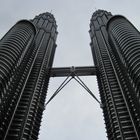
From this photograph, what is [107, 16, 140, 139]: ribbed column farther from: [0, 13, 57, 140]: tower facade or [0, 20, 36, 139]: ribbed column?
[0, 20, 36, 139]: ribbed column

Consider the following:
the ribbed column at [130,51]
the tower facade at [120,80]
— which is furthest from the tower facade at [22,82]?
the ribbed column at [130,51]

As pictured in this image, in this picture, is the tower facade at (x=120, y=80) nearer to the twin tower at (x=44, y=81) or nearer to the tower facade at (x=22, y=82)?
the twin tower at (x=44, y=81)

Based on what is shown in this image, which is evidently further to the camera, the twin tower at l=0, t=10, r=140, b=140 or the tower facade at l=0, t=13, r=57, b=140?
the tower facade at l=0, t=13, r=57, b=140

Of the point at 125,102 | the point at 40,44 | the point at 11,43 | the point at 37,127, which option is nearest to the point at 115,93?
the point at 125,102

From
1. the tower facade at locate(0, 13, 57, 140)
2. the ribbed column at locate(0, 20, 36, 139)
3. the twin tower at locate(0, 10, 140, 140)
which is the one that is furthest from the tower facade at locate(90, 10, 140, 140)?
the ribbed column at locate(0, 20, 36, 139)

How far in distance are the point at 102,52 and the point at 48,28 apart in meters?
38.9

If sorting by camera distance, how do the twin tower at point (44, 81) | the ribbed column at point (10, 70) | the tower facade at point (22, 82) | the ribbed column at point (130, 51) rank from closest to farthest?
the ribbed column at point (10, 70) < the ribbed column at point (130, 51) < the twin tower at point (44, 81) < the tower facade at point (22, 82)

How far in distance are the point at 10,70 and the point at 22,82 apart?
16.4 meters

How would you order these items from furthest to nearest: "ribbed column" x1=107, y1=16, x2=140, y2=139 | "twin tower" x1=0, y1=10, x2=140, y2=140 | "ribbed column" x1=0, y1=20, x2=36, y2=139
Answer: "twin tower" x1=0, y1=10, x2=140, y2=140
"ribbed column" x1=107, y1=16, x2=140, y2=139
"ribbed column" x1=0, y1=20, x2=36, y2=139

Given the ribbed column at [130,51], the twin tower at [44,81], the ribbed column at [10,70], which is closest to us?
the ribbed column at [10,70]

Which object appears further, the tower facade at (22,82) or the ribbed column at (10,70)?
the tower facade at (22,82)

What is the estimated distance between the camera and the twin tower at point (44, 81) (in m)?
68.1

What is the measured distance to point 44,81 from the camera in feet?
312

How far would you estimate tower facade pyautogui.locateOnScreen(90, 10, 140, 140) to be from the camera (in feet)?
224
